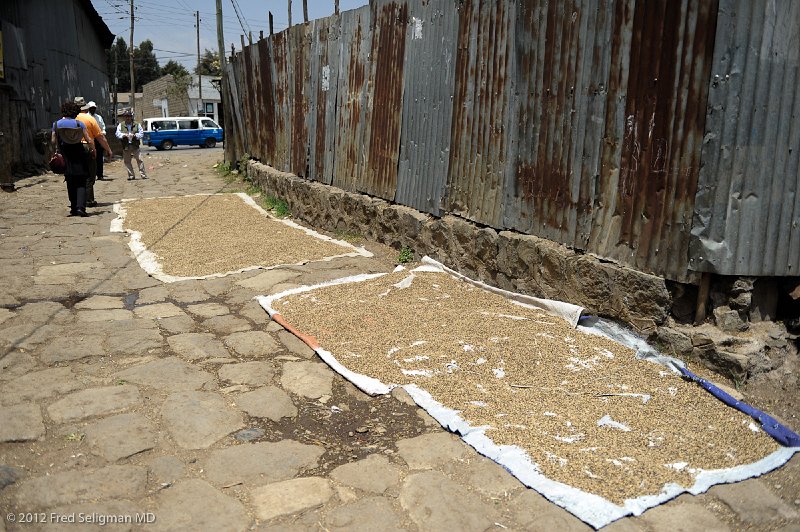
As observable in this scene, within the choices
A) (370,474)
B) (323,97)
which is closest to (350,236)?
(323,97)

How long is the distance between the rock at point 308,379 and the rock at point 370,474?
2.77ft

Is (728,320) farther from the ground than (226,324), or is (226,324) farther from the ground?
(728,320)

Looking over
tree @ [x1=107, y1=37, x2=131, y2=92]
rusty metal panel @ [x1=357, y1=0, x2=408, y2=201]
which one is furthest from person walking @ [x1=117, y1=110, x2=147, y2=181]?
tree @ [x1=107, y1=37, x2=131, y2=92]

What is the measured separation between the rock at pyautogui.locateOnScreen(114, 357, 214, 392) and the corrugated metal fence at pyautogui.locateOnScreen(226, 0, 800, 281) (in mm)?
2752

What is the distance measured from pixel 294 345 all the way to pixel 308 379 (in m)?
0.61

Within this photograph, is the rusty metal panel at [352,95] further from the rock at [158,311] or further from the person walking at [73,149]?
the person walking at [73,149]

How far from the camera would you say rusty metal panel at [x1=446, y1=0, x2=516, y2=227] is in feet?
17.6

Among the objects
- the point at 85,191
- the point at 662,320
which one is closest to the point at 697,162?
the point at 662,320

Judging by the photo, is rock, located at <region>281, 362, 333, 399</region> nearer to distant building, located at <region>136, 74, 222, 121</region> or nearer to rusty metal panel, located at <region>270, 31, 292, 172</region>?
rusty metal panel, located at <region>270, 31, 292, 172</region>

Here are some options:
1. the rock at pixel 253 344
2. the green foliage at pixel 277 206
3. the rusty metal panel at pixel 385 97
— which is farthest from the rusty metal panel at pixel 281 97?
the rock at pixel 253 344

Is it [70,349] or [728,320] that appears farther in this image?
[70,349]

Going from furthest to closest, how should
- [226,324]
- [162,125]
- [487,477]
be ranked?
[162,125], [226,324], [487,477]

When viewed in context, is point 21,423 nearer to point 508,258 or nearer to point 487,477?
point 487,477

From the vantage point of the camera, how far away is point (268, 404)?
3770 mm
